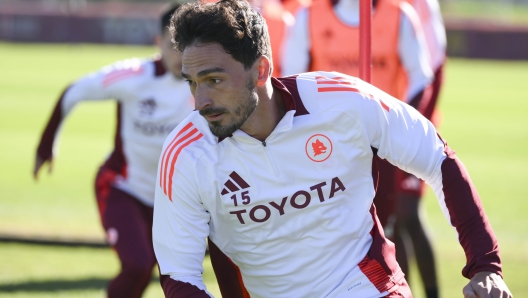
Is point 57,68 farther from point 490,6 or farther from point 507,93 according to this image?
point 490,6

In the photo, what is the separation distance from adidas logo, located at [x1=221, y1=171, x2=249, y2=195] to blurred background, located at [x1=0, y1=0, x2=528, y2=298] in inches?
130

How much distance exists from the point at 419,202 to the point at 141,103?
6.93 feet

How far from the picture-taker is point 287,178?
3.47m

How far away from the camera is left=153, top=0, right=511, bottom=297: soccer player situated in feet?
11.1

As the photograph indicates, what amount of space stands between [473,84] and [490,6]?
16.1 metres

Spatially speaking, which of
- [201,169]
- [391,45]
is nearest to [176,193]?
[201,169]

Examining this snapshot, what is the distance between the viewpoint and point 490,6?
133ft

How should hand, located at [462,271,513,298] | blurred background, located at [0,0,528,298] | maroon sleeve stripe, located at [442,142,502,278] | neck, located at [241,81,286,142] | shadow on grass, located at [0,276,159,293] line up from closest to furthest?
hand, located at [462,271,513,298]
maroon sleeve stripe, located at [442,142,502,278]
neck, located at [241,81,286,142]
shadow on grass, located at [0,276,159,293]
blurred background, located at [0,0,528,298]

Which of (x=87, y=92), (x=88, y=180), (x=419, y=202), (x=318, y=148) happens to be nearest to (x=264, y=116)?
(x=318, y=148)

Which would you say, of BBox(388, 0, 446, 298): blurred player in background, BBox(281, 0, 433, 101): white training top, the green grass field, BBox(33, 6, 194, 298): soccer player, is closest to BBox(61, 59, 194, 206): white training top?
BBox(33, 6, 194, 298): soccer player

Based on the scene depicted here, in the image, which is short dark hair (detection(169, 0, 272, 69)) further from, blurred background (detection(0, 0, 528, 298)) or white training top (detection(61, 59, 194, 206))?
blurred background (detection(0, 0, 528, 298))

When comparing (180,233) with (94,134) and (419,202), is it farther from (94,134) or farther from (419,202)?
(94,134)

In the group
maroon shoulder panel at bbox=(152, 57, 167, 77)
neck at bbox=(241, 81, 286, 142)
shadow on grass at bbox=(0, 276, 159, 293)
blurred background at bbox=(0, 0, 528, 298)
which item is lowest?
blurred background at bbox=(0, 0, 528, 298)

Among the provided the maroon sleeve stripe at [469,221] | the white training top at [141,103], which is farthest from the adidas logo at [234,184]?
the white training top at [141,103]
